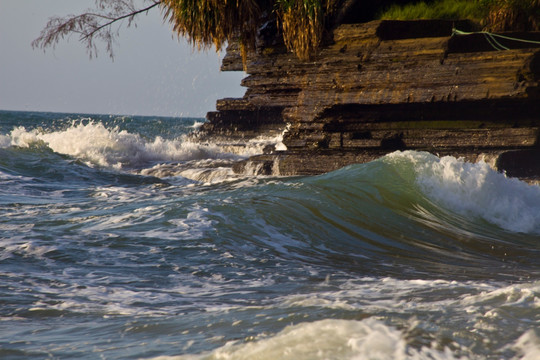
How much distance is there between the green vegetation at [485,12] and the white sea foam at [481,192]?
9.39 ft

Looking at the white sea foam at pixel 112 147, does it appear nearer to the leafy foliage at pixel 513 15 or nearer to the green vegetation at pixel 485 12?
the green vegetation at pixel 485 12

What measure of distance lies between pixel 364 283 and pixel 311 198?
3064mm

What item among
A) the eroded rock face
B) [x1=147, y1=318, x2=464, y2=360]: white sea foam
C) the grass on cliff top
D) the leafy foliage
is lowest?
[x1=147, y1=318, x2=464, y2=360]: white sea foam

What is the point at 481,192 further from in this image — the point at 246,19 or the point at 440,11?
the point at 246,19

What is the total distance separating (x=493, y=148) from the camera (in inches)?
355

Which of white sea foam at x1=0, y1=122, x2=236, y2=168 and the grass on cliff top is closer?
the grass on cliff top

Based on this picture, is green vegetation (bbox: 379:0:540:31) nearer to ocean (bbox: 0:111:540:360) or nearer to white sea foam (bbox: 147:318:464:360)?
ocean (bbox: 0:111:540:360)

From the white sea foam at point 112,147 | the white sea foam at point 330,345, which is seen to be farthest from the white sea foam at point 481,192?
the white sea foam at point 112,147

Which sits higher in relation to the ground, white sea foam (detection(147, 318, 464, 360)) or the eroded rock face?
the eroded rock face

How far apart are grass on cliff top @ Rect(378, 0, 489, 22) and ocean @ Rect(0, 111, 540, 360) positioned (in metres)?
3.01

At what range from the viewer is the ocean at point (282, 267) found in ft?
8.86

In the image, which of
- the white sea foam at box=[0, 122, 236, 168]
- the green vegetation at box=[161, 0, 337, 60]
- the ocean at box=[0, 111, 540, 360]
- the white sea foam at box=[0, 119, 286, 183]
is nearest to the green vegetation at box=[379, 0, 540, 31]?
the green vegetation at box=[161, 0, 337, 60]

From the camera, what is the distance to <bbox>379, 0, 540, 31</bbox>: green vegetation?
9555 mm

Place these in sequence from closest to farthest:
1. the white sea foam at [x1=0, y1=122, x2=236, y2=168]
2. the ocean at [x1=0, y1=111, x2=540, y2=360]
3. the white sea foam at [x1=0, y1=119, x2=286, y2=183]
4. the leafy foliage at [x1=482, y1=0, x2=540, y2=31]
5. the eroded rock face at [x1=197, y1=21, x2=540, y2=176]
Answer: the ocean at [x1=0, y1=111, x2=540, y2=360]
the eroded rock face at [x1=197, y1=21, x2=540, y2=176]
the leafy foliage at [x1=482, y1=0, x2=540, y2=31]
the white sea foam at [x1=0, y1=119, x2=286, y2=183]
the white sea foam at [x1=0, y1=122, x2=236, y2=168]
